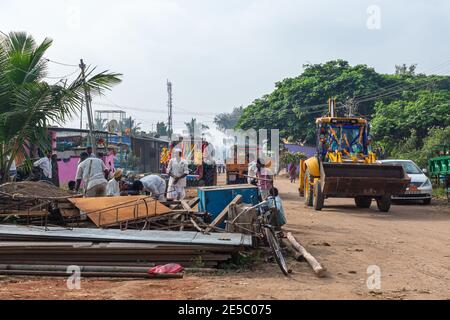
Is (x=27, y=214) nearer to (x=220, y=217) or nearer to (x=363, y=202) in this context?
(x=220, y=217)

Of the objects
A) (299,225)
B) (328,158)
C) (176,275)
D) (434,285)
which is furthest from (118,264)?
(328,158)

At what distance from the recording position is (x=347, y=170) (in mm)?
15711

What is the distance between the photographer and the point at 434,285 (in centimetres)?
689

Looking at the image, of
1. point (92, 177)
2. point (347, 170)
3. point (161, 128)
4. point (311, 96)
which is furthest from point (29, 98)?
point (161, 128)

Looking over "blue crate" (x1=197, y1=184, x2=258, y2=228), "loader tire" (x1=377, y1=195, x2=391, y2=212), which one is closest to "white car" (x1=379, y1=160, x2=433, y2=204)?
"loader tire" (x1=377, y1=195, x2=391, y2=212)

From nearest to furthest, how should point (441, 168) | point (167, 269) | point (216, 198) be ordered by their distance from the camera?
point (167, 269) → point (216, 198) → point (441, 168)

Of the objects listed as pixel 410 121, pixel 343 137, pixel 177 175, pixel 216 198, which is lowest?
pixel 216 198

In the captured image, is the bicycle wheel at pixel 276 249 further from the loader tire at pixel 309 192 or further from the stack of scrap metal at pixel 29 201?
the loader tire at pixel 309 192

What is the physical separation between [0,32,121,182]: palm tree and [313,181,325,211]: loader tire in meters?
6.87

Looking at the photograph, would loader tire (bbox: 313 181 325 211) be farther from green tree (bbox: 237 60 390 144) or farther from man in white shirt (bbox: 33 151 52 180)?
green tree (bbox: 237 60 390 144)

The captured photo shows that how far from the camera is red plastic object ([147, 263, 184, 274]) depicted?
22.6 feet

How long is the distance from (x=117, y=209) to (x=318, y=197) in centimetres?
844

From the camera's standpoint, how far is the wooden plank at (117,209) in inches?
359

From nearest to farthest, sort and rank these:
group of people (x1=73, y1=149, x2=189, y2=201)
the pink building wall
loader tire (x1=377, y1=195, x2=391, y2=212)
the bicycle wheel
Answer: the bicycle wheel → group of people (x1=73, y1=149, x2=189, y2=201) → loader tire (x1=377, y1=195, x2=391, y2=212) → the pink building wall
